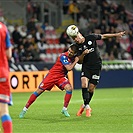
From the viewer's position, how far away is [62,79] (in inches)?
519

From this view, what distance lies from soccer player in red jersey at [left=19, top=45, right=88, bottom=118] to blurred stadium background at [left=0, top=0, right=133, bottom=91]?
10352 millimetres

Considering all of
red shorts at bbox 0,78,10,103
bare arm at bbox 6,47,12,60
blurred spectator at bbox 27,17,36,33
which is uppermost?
bare arm at bbox 6,47,12,60

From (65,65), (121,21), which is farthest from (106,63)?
(65,65)

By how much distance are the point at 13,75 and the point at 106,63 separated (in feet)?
A: 18.9

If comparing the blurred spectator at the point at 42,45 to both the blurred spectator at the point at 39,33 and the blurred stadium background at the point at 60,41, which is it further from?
the blurred spectator at the point at 39,33

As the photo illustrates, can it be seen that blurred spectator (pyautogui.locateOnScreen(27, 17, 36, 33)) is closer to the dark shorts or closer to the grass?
the grass

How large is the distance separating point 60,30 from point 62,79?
18.3 meters

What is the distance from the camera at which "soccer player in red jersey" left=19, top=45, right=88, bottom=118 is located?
12930 millimetres

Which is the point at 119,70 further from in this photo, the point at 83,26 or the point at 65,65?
the point at 65,65

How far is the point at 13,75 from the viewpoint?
2350 centimetres

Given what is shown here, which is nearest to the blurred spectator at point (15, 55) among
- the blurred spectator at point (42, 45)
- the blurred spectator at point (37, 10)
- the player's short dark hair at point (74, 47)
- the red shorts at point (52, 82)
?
the blurred spectator at point (42, 45)

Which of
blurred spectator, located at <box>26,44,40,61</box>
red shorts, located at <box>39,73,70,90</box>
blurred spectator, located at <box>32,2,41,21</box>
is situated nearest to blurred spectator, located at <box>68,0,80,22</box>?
blurred spectator, located at <box>32,2,41,21</box>

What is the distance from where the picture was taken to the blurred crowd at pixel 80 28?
2652cm

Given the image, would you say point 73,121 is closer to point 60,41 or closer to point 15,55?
point 15,55
